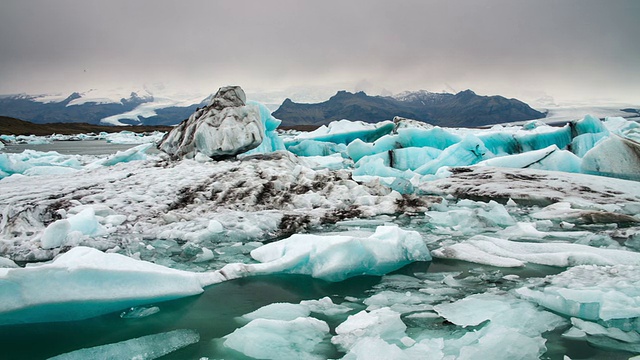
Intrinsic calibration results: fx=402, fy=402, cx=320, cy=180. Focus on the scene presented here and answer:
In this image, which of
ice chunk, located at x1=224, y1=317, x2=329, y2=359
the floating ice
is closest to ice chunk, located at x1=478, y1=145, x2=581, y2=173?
the floating ice

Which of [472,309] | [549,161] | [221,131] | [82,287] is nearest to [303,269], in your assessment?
[472,309]

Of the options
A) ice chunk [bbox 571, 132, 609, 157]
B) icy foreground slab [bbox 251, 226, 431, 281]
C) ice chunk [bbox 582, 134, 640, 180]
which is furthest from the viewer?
ice chunk [bbox 571, 132, 609, 157]

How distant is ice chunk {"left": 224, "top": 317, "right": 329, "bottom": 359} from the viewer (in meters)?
2.38

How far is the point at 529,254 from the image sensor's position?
4.10 meters

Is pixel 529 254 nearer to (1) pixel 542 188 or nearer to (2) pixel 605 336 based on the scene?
→ (2) pixel 605 336

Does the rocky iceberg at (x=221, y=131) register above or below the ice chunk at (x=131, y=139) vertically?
above

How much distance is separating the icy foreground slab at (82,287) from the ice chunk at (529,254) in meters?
2.70

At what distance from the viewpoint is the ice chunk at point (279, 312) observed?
285cm

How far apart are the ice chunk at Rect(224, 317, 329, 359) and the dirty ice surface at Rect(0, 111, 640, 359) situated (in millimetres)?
11

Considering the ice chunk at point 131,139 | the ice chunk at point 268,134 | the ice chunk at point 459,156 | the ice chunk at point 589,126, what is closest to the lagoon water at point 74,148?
the ice chunk at point 131,139

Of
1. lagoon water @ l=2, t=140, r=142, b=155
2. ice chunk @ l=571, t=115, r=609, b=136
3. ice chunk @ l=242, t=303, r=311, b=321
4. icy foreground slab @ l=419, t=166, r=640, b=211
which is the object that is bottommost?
icy foreground slab @ l=419, t=166, r=640, b=211

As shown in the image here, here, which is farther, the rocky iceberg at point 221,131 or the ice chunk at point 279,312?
the rocky iceberg at point 221,131

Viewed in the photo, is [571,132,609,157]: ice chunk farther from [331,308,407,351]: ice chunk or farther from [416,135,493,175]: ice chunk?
[331,308,407,351]: ice chunk

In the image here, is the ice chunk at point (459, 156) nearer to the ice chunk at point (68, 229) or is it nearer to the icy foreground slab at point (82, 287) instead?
the ice chunk at point (68, 229)
